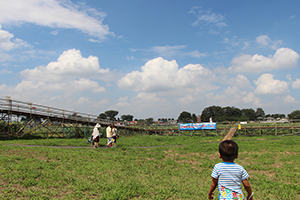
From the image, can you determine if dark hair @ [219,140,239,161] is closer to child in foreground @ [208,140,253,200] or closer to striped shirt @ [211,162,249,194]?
child in foreground @ [208,140,253,200]

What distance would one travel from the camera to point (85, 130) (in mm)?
28734

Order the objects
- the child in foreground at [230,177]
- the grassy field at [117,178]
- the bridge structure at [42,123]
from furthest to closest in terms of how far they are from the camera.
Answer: the bridge structure at [42,123] → the grassy field at [117,178] → the child in foreground at [230,177]

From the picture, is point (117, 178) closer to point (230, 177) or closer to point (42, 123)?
point (230, 177)

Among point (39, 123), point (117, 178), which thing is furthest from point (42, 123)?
point (117, 178)

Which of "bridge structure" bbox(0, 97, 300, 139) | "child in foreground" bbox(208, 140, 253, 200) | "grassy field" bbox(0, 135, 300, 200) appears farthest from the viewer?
"bridge structure" bbox(0, 97, 300, 139)

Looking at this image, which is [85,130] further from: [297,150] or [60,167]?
[297,150]

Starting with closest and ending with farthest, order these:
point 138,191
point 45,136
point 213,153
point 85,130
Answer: point 138,191, point 213,153, point 45,136, point 85,130

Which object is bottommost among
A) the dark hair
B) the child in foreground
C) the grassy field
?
the grassy field

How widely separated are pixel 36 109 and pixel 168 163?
19267 mm

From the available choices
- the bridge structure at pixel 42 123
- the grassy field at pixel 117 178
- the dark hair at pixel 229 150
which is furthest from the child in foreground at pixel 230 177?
the bridge structure at pixel 42 123

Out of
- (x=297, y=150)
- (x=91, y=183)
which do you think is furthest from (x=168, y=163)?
(x=297, y=150)

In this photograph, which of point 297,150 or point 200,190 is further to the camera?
point 297,150

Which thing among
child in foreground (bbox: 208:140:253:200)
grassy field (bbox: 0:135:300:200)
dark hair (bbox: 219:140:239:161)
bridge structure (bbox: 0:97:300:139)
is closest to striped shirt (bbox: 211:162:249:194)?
child in foreground (bbox: 208:140:253:200)

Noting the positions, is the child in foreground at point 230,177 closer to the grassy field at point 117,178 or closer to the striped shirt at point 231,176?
the striped shirt at point 231,176
